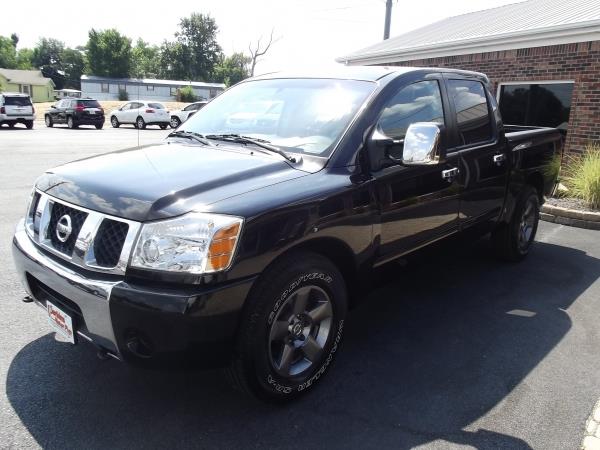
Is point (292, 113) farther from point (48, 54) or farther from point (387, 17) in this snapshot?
point (48, 54)

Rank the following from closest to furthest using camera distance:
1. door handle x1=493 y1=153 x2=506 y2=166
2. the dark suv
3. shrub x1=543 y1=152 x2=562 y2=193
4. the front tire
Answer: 1. the front tire
2. door handle x1=493 y1=153 x2=506 y2=166
3. shrub x1=543 y1=152 x2=562 y2=193
4. the dark suv

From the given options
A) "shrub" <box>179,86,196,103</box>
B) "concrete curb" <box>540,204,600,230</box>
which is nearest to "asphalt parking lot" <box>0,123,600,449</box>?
"concrete curb" <box>540,204,600,230</box>

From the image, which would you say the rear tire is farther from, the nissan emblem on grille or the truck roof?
the nissan emblem on grille

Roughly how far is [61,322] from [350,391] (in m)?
1.65

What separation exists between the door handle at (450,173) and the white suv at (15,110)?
26278mm

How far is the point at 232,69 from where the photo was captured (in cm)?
9038

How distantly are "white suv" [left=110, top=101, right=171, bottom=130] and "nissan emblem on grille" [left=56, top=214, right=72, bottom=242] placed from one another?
91.1 feet

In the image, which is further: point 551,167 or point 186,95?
point 186,95

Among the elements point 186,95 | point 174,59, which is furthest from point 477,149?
point 174,59

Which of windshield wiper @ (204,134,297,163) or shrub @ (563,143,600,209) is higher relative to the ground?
windshield wiper @ (204,134,297,163)

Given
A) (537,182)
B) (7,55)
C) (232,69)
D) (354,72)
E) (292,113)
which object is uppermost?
(7,55)

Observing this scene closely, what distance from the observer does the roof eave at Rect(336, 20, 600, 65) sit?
32.6ft

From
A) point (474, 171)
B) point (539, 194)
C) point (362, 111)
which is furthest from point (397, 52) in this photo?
point (362, 111)

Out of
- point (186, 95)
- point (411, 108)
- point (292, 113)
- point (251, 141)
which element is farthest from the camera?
point (186, 95)
